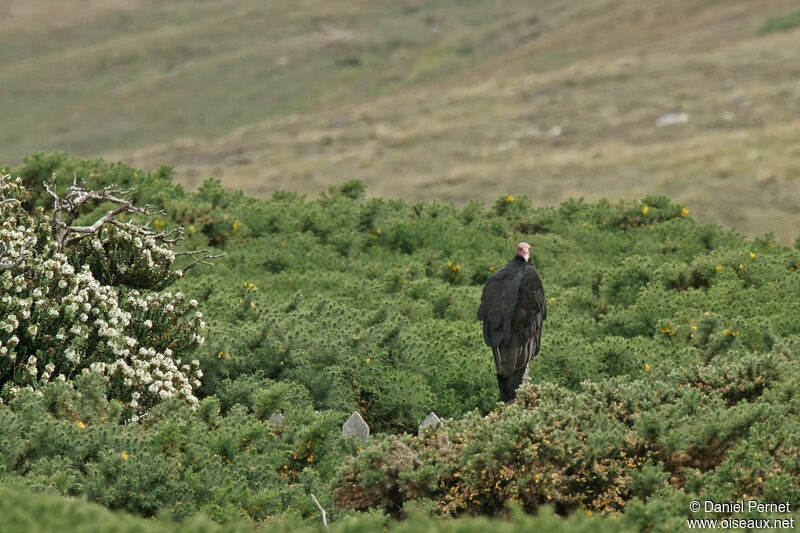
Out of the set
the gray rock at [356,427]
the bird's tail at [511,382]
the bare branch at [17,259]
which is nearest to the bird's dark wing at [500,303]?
the bird's tail at [511,382]

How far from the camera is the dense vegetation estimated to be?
6.86 metres

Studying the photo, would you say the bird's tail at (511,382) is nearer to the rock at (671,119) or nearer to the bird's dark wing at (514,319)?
the bird's dark wing at (514,319)

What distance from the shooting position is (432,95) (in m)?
58.7

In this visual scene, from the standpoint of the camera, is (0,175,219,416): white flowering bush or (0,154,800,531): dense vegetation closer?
(0,154,800,531): dense vegetation

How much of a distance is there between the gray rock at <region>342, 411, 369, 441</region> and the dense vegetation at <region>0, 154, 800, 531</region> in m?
0.10

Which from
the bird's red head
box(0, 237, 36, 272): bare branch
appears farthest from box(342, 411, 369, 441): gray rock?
box(0, 237, 36, 272): bare branch

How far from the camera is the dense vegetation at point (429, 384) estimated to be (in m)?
6.86

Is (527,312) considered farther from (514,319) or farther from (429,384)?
(429,384)

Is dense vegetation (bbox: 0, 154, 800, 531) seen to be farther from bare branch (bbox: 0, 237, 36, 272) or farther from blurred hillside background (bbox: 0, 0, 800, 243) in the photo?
blurred hillside background (bbox: 0, 0, 800, 243)

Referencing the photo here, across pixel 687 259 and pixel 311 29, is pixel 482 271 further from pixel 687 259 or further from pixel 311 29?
pixel 311 29

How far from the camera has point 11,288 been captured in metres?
8.67

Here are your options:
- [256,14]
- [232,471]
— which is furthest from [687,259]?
[256,14]

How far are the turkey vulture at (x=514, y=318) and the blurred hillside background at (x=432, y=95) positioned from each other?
17296 millimetres

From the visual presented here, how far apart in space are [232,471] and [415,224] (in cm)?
873
